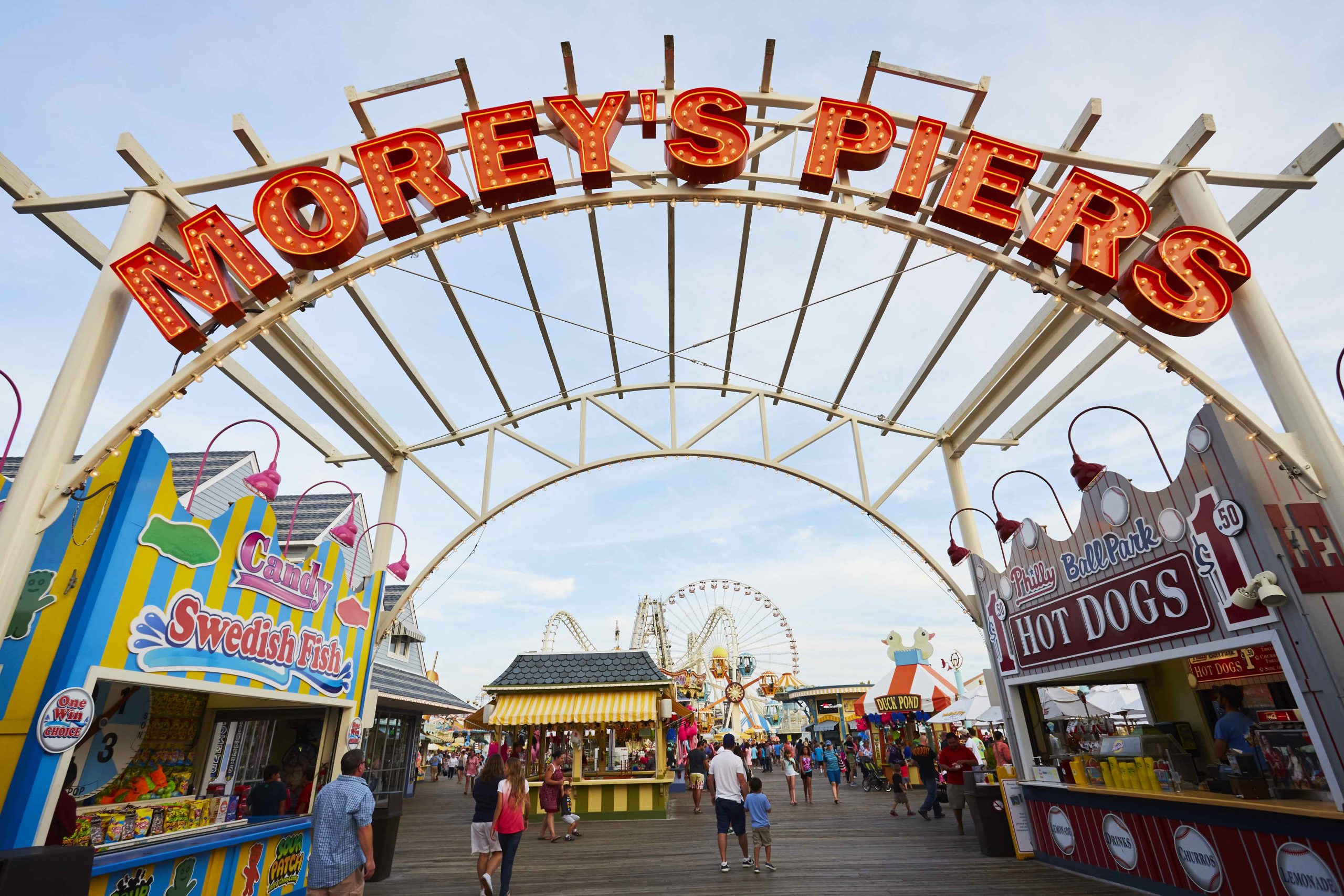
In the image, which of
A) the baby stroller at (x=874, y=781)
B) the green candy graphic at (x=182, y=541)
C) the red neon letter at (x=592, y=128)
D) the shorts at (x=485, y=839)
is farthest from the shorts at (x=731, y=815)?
the baby stroller at (x=874, y=781)

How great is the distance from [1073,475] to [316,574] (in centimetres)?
934

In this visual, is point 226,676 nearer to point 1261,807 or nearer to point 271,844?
point 271,844

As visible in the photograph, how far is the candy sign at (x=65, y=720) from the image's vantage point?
4738mm

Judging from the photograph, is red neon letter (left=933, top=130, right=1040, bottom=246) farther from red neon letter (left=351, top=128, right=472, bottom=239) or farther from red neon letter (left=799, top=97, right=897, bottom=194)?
red neon letter (left=351, top=128, right=472, bottom=239)

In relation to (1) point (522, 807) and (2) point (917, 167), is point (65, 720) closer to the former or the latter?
(1) point (522, 807)

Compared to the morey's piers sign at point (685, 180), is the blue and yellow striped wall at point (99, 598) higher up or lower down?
lower down

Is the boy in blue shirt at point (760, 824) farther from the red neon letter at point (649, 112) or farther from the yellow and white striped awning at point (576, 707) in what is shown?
the red neon letter at point (649, 112)

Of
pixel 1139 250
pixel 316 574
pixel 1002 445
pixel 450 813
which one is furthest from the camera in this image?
pixel 450 813

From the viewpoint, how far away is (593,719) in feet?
51.8

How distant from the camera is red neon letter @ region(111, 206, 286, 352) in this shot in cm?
569

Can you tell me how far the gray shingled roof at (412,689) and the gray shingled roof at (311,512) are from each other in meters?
4.22

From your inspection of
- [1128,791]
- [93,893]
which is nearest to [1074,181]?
[1128,791]

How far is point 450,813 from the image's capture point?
58.3ft

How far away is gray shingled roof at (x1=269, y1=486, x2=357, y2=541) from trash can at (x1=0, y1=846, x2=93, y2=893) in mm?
14760
